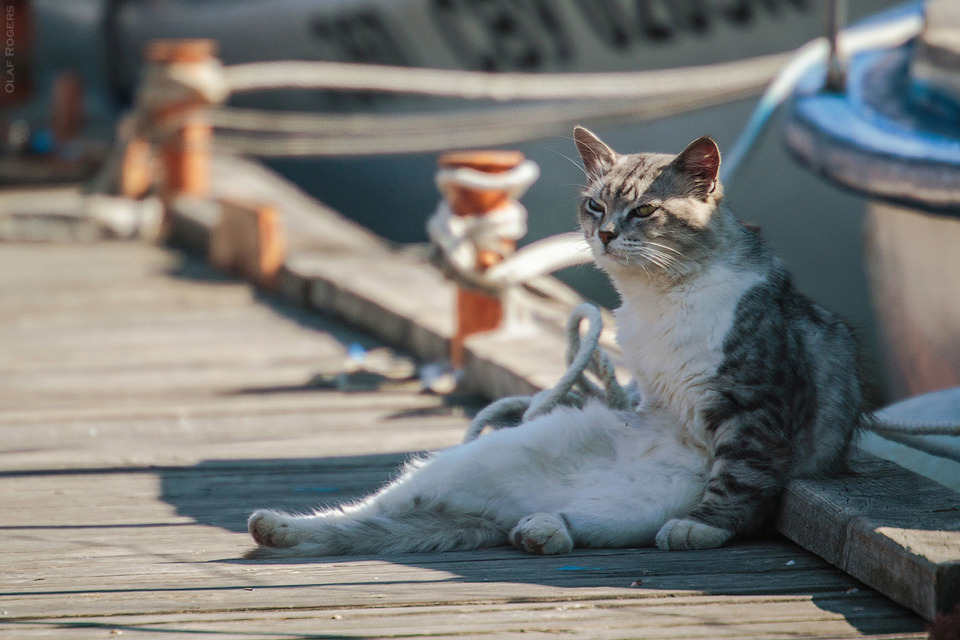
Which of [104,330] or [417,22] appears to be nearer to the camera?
[104,330]

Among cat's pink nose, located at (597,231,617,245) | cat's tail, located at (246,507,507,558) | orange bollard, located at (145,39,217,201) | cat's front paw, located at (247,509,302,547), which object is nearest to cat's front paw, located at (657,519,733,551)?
cat's tail, located at (246,507,507,558)

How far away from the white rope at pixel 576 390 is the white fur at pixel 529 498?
0.19 meters

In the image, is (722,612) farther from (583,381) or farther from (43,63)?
(43,63)

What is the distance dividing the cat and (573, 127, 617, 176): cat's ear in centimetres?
13

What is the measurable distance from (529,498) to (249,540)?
1.87ft

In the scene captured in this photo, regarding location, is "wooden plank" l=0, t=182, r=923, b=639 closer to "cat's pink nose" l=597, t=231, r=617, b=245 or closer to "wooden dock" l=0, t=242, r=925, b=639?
"wooden dock" l=0, t=242, r=925, b=639

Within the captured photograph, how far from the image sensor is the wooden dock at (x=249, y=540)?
1721mm

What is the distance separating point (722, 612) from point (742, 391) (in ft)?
1.65

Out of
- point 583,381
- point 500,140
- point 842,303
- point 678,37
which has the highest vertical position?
point 678,37

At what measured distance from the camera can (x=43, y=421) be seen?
3.43 metres

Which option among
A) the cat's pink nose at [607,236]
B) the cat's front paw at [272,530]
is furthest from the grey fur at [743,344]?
the cat's front paw at [272,530]

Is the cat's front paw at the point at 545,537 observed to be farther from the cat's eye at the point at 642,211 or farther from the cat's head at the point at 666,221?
the cat's eye at the point at 642,211

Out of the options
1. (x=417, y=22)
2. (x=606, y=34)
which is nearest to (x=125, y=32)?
(x=417, y=22)

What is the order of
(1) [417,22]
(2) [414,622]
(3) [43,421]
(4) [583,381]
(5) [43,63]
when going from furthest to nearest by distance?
(5) [43,63] → (1) [417,22] → (3) [43,421] → (4) [583,381] → (2) [414,622]
